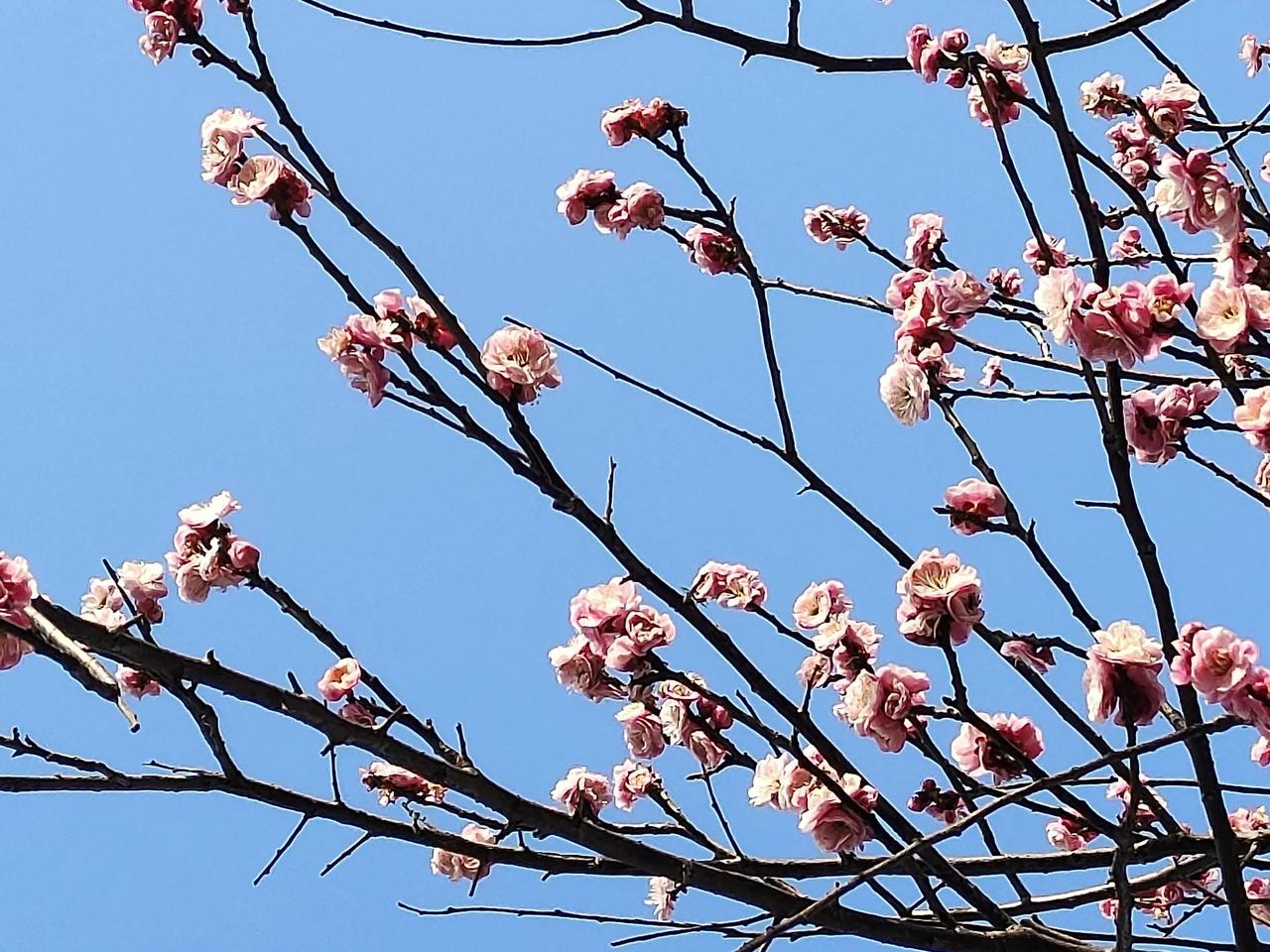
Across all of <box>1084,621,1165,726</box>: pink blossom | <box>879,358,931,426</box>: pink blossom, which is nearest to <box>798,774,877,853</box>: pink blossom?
<box>1084,621,1165,726</box>: pink blossom

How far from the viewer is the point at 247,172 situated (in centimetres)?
247

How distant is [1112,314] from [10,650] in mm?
2047

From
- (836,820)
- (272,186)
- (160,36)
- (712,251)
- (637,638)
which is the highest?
(712,251)

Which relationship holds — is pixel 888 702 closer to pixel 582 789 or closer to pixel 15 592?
pixel 582 789

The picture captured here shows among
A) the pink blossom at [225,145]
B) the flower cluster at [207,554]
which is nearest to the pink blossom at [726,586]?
the flower cluster at [207,554]

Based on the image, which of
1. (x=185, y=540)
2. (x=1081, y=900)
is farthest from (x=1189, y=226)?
(x=185, y=540)

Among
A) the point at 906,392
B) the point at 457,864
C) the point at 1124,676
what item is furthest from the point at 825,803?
the point at 457,864

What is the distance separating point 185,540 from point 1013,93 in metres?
2.22

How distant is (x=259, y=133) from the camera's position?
7.66 ft

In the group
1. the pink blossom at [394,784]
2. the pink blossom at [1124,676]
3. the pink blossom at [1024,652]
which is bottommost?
the pink blossom at [1124,676]

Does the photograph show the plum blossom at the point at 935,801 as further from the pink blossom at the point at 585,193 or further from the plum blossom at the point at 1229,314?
the pink blossom at the point at 585,193

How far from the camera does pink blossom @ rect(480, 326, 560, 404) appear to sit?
2299mm

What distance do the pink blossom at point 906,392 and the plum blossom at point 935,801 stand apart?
0.86 meters

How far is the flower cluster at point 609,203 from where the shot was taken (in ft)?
9.79
